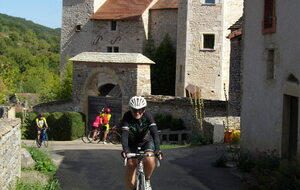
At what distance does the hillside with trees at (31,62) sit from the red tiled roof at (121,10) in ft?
18.9

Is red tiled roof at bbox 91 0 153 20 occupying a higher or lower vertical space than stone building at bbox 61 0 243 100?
higher

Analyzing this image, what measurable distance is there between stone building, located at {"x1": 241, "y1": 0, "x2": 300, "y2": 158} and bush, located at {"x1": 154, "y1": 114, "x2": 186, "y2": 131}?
1154 cm

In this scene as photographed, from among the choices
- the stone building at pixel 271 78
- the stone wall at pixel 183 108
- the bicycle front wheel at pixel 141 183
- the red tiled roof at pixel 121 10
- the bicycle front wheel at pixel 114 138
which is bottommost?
the bicycle front wheel at pixel 114 138

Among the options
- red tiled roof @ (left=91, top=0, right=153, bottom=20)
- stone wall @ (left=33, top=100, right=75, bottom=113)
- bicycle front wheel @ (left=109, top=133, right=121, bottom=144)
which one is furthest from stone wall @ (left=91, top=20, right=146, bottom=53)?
bicycle front wheel @ (left=109, top=133, right=121, bottom=144)

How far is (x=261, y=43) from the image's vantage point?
547 inches

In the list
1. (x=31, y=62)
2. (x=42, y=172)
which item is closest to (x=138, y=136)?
(x=42, y=172)

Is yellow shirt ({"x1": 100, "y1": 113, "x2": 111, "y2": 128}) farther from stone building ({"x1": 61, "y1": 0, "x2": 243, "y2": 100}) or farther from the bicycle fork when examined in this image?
the bicycle fork

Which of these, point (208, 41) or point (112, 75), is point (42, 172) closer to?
point (112, 75)

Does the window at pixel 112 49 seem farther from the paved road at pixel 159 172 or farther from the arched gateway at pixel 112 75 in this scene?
the paved road at pixel 159 172

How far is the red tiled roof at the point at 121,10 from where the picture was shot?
4484cm

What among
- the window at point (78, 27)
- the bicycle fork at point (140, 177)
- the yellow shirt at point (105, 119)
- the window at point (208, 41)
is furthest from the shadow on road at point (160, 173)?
the window at point (78, 27)

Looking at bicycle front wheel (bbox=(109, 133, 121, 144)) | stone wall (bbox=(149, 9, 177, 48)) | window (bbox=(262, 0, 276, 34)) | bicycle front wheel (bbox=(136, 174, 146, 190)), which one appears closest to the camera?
bicycle front wheel (bbox=(136, 174, 146, 190))

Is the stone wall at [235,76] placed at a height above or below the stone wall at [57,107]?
above

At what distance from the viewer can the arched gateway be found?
28094 mm
